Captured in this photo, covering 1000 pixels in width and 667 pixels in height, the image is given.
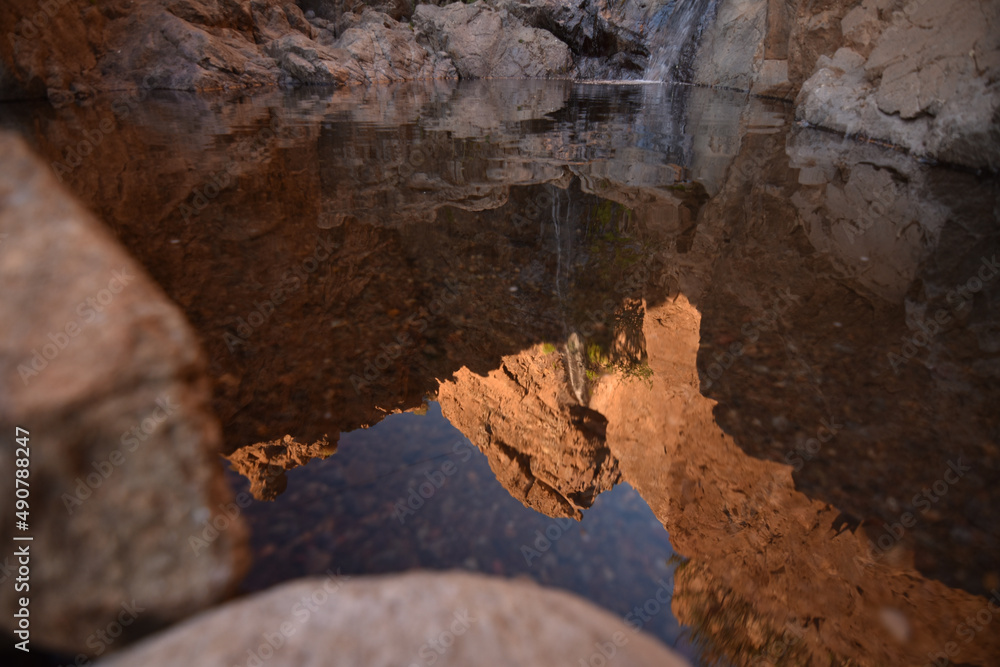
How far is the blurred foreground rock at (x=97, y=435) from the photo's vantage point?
796mm

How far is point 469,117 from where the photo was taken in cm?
767

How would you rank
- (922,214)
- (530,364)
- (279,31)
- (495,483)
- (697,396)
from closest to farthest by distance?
(495,483) < (697,396) < (530,364) < (922,214) < (279,31)

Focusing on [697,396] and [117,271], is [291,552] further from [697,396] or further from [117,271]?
[697,396]

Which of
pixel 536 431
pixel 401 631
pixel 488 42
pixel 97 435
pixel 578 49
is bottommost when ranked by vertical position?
pixel 578 49

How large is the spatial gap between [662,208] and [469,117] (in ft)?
16.0

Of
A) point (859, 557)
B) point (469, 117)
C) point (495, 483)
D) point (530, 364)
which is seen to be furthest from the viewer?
point (469, 117)

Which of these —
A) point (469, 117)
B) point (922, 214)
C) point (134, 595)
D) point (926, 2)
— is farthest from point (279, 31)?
point (134, 595)

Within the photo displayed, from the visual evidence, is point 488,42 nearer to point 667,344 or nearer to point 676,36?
point 676,36

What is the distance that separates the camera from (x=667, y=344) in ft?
7.64

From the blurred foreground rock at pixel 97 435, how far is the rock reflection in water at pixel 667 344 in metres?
0.40

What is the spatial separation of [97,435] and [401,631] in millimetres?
582

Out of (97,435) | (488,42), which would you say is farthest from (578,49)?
(97,435)

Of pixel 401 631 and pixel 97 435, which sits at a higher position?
pixel 97 435

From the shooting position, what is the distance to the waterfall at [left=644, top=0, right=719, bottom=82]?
580 inches
